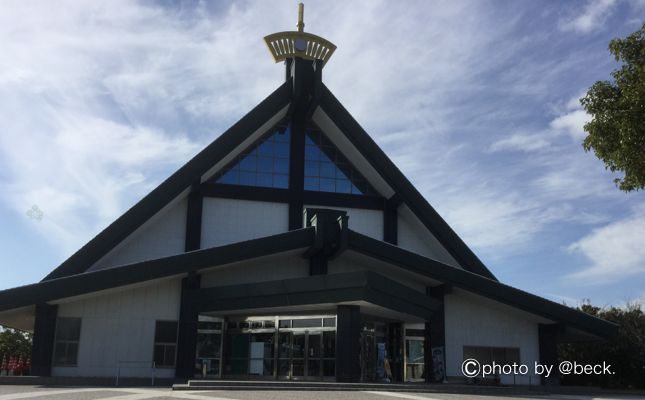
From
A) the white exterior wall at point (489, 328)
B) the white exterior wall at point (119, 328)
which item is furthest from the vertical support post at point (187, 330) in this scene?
the white exterior wall at point (489, 328)

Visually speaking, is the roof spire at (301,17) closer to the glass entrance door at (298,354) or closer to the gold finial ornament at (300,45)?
the gold finial ornament at (300,45)

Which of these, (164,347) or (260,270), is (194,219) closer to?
(260,270)

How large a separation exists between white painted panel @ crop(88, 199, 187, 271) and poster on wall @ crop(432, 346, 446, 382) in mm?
11691

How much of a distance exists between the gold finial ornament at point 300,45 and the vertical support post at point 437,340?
12157mm

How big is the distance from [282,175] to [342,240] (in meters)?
6.35

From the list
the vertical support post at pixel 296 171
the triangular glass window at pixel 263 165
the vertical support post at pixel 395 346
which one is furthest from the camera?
the triangular glass window at pixel 263 165

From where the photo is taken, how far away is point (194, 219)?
2909 cm

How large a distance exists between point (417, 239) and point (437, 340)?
5.94 m

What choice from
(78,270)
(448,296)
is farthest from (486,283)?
(78,270)

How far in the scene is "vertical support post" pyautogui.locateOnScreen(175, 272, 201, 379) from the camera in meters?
25.4

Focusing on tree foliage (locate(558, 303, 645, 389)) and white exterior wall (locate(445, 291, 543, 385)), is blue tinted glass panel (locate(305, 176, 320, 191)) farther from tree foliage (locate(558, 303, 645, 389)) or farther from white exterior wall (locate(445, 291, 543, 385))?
tree foliage (locate(558, 303, 645, 389))

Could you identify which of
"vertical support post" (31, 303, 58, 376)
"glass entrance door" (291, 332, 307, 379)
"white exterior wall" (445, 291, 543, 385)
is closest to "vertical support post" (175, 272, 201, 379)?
"glass entrance door" (291, 332, 307, 379)

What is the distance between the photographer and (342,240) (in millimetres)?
25844

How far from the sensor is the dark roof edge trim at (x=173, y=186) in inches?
1032
